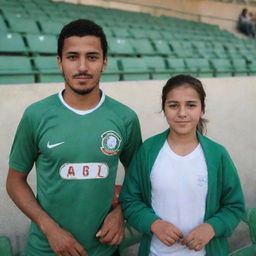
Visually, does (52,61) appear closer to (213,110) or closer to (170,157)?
(213,110)

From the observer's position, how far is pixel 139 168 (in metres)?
0.96

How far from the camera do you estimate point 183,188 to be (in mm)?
925

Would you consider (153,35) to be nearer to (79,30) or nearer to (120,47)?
(120,47)

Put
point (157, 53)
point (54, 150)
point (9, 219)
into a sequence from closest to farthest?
point (54, 150), point (9, 219), point (157, 53)

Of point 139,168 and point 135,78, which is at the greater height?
point 135,78

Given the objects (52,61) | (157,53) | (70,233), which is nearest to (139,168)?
(70,233)

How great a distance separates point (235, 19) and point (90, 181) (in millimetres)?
11351

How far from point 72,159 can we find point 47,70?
242cm

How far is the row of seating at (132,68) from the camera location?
2.96 metres

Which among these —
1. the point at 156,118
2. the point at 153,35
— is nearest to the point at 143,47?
the point at 153,35

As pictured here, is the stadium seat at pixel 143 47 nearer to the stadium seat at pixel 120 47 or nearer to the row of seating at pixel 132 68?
the stadium seat at pixel 120 47

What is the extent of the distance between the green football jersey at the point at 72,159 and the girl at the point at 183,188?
0.11 meters

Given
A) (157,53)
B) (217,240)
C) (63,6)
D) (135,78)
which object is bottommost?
(217,240)

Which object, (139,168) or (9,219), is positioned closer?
(139,168)
